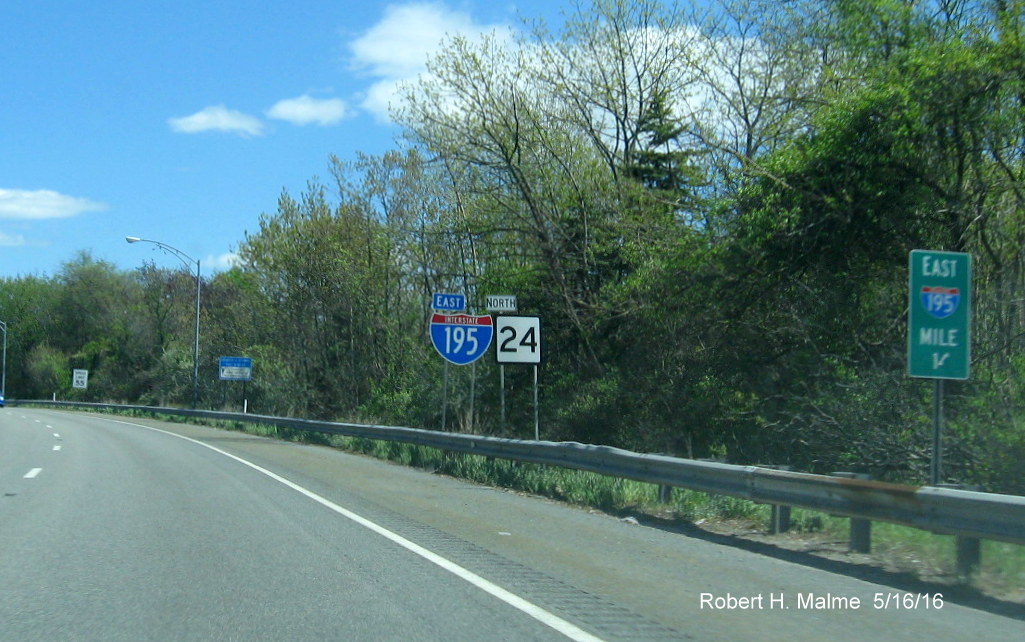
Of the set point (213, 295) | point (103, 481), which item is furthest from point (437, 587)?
point (213, 295)

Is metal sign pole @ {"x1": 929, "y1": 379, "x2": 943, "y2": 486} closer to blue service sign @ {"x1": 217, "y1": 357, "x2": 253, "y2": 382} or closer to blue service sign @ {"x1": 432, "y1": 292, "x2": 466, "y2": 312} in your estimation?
blue service sign @ {"x1": 432, "y1": 292, "x2": 466, "y2": 312}

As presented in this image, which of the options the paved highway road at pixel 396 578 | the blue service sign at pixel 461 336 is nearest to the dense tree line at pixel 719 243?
the blue service sign at pixel 461 336

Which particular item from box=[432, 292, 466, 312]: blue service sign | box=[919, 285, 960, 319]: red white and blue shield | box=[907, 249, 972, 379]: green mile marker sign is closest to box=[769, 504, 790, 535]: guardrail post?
box=[907, 249, 972, 379]: green mile marker sign

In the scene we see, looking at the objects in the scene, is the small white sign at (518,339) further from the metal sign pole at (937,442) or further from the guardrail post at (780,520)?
the metal sign pole at (937,442)

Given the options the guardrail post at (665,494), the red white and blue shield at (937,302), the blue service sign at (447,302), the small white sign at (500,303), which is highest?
the blue service sign at (447,302)

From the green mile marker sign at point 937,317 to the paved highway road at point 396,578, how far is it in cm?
223

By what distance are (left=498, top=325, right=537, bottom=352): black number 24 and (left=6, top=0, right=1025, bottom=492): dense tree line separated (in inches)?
121

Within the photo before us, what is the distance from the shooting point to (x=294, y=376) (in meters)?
43.3

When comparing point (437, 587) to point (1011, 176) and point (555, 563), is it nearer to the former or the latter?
point (555, 563)

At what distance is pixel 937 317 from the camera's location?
9.24 meters

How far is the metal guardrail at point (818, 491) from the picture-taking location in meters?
7.79

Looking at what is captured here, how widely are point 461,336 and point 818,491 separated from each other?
10.8m

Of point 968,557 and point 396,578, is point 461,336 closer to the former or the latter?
point 396,578

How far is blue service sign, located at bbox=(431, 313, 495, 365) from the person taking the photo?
1938cm
